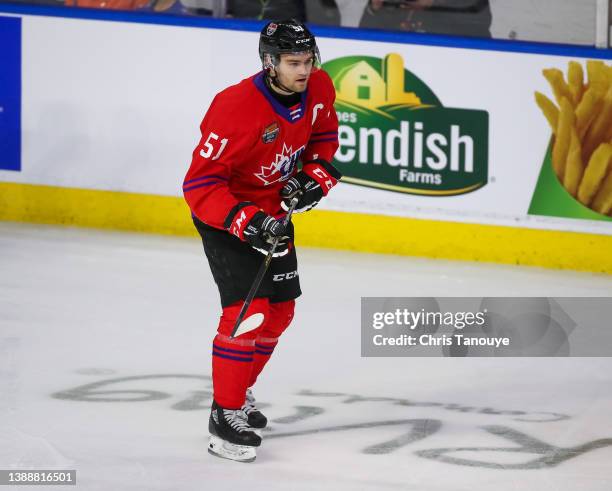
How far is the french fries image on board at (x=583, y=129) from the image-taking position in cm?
646

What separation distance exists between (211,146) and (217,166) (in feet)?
0.21

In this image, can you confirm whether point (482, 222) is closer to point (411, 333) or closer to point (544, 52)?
point (544, 52)

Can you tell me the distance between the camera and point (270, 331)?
4.14 m

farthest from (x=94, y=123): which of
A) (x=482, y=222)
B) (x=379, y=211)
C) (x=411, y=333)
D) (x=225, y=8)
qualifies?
(x=411, y=333)

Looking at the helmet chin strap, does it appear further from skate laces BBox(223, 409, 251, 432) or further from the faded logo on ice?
the faded logo on ice

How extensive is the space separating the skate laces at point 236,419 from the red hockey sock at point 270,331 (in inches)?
7.3

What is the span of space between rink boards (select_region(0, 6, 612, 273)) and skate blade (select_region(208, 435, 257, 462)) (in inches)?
121

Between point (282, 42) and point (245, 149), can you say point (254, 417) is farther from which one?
point (282, 42)

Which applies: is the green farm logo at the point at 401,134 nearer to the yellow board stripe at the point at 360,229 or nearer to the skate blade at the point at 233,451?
the yellow board stripe at the point at 360,229

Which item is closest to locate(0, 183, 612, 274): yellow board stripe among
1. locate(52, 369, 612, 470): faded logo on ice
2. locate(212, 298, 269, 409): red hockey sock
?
locate(52, 369, 612, 470): faded logo on ice

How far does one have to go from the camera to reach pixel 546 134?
6.60 metres

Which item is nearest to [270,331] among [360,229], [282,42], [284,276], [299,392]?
[284,276]

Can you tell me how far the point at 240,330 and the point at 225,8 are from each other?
364cm

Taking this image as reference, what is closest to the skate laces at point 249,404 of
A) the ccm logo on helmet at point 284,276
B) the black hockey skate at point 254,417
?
the black hockey skate at point 254,417
